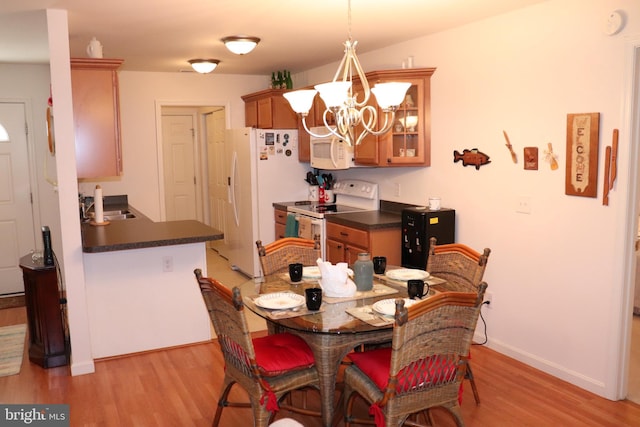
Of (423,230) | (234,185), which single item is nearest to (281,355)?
(423,230)

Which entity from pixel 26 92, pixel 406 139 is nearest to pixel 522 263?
pixel 406 139

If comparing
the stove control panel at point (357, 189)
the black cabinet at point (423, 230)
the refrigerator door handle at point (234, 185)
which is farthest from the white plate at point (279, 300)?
the refrigerator door handle at point (234, 185)

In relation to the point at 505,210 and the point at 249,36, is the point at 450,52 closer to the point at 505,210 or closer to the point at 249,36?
the point at 505,210

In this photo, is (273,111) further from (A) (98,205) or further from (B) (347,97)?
(B) (347,97)

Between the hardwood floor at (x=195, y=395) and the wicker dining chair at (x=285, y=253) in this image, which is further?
the wicker dining chair at (x=285, y=253)

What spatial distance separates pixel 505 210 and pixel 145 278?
2.60m

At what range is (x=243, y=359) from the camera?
2.53 meters

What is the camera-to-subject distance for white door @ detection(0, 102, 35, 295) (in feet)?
18.6

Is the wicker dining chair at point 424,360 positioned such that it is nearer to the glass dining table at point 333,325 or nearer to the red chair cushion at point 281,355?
the glass dining table at point 333,325

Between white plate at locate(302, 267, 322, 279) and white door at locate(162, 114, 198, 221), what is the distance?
5192 mm

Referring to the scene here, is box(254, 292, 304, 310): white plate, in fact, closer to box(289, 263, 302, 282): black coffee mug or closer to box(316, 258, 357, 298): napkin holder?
box(316, 258, 357, 298): napkin holder

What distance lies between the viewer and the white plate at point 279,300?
2.60 meters

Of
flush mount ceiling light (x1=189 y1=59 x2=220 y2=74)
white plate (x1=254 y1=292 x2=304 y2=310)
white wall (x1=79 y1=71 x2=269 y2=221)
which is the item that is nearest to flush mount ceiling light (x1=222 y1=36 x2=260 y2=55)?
flush mount ceiling light (x1=189 y1=59 x2=220 y2=74)

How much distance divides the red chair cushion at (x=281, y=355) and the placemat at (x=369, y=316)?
0.34 m
